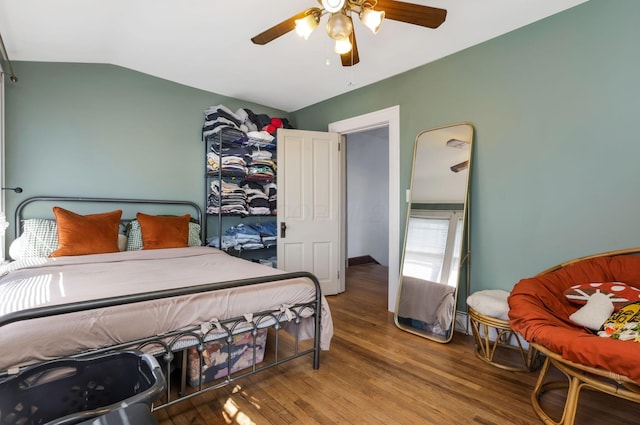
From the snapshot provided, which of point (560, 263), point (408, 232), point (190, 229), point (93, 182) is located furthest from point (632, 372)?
point (93, 182)

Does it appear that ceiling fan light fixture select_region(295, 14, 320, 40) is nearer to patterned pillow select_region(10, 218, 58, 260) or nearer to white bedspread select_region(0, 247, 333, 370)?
white bedspread select_region(0, 247, 333, 370)

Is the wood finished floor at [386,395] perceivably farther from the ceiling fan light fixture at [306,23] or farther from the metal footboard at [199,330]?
the ceiling fan light fixture at [306,23]

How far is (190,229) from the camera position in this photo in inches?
137

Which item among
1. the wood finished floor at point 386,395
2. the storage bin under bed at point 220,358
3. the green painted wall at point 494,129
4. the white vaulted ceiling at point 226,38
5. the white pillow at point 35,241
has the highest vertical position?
the white vaulted ceiling at point 226,38

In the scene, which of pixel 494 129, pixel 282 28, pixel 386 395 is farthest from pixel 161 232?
pixel 494 129

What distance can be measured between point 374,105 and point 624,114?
2119mm

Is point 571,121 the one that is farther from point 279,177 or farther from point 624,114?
point 279,177

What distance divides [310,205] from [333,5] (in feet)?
8.10

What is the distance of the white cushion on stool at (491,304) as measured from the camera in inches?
87.0

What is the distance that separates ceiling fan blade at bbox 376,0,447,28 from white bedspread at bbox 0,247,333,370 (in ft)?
5.52

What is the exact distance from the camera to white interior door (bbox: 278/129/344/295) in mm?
3746

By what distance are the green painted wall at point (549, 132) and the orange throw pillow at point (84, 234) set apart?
2.85 metres

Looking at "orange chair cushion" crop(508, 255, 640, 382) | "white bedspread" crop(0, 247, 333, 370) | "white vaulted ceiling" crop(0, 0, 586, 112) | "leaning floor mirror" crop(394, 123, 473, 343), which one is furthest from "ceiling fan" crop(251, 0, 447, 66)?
"orange chair cushion" crop(508, 255, 640, 382)

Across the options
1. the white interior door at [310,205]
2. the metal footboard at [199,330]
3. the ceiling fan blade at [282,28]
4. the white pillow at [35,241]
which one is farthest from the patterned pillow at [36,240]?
the ceiling fan blade at [282,28]
